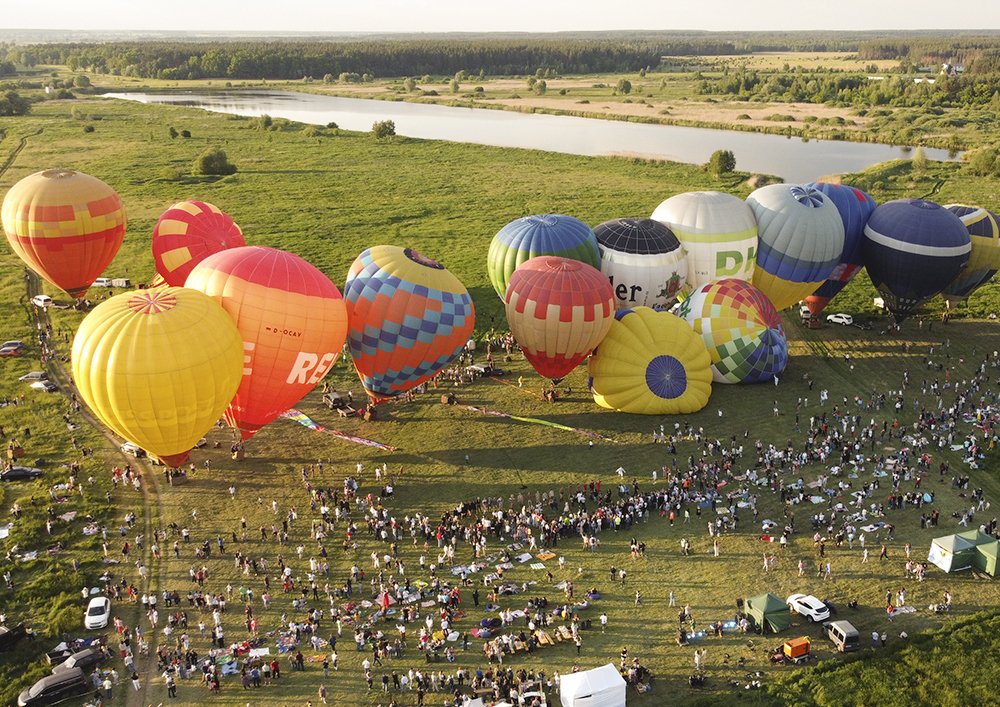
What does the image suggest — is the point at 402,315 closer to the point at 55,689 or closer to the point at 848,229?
the point at 55,689

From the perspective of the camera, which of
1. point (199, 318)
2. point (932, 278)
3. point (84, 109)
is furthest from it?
point (84, 109)

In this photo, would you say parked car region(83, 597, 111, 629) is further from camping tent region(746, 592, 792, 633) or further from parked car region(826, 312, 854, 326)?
parked car region(826, 312, 854, 326)

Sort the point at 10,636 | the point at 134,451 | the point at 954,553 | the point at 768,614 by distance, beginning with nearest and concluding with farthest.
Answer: the point at 768,614 < the point at 10,636 < the point at 954,553 < the point at 134,451

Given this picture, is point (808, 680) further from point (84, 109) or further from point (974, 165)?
point (84, 109)

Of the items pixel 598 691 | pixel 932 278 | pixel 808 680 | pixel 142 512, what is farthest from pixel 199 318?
pixel 932 278

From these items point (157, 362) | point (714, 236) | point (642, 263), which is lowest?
point (157, 362)

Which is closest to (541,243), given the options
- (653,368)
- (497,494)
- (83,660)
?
(653,368)

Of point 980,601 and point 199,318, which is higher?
point 199,318
